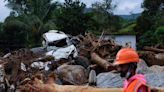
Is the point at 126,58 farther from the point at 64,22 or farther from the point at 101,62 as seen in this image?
the point at 64,22

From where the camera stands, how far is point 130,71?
3.79m

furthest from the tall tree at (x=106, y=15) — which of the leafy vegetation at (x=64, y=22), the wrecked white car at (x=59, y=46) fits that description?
the wrecked white car at (x=59, y=46)

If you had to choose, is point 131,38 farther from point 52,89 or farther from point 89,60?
point 52,89

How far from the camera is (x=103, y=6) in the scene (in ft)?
118

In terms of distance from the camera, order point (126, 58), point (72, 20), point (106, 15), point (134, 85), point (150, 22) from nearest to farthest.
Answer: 1. point (134, 85)
2. point (126, 58)
3. point (72, 20)
4. point (150, 22)
5. point (106, 15)

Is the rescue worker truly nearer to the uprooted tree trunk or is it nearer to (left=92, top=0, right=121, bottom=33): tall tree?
the uprooted tree trunk

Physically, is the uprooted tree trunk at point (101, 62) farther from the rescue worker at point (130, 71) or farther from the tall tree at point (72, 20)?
the tall tree at point (72, 20)

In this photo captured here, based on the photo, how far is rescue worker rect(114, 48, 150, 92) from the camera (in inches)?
146

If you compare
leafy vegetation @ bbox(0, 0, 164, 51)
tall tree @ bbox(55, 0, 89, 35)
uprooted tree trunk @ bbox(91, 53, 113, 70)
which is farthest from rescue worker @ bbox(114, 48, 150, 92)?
tall tree @ bbox(55, 0, 89, 35)

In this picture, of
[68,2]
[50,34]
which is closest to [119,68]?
[50,34]

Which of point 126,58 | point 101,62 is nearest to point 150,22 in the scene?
point 101,62

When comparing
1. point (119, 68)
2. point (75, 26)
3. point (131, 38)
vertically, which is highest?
point (119, 68)

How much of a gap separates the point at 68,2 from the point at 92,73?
667 inches

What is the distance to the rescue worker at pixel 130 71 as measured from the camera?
12.2ft
